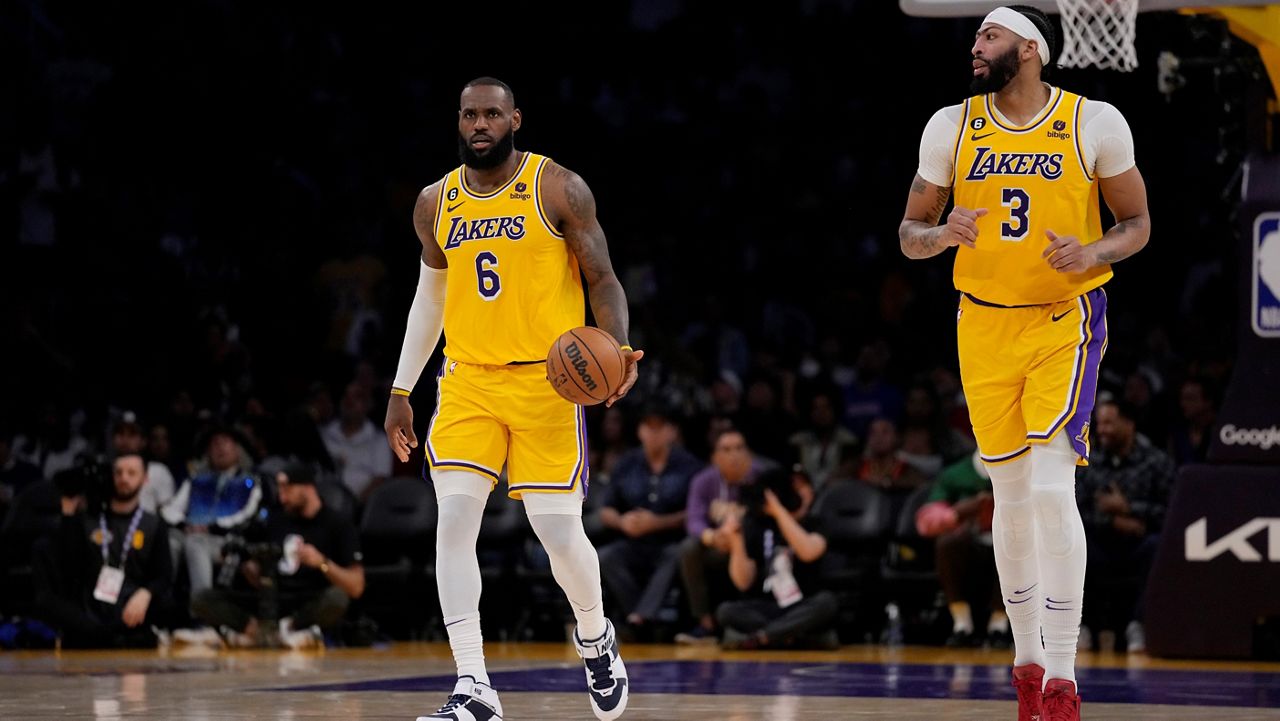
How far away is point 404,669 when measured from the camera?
1122 centimetres

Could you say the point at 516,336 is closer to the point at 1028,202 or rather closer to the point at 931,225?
the point at 931,225

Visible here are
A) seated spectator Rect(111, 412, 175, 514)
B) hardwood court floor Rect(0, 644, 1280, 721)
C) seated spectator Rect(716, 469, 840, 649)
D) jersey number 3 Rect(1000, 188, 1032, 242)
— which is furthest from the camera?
seated spectator Rect(111, 412, 175, 514)

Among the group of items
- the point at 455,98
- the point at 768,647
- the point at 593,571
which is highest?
the point at 455,98

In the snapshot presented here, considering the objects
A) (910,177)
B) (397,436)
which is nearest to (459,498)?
(397,436)

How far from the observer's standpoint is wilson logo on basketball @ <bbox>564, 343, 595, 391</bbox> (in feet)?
23.3

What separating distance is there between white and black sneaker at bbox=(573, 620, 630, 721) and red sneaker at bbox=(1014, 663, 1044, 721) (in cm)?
150

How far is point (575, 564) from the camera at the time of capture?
7363 mm

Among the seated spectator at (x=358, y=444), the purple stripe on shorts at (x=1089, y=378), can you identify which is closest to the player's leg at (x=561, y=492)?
the purple stripe on shorts at (x=1089, y=378)

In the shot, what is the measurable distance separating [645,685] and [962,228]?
382 centimetres

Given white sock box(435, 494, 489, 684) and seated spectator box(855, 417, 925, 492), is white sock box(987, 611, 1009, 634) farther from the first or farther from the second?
white sock box(435, 494, 489, 684)

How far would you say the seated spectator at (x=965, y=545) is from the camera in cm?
1278

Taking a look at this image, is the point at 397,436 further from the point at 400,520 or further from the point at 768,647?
the point at 400,520

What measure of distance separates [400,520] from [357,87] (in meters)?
7.79

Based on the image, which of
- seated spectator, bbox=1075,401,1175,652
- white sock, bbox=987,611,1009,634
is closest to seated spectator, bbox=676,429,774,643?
white sock, bbox=987,611,1009,634
